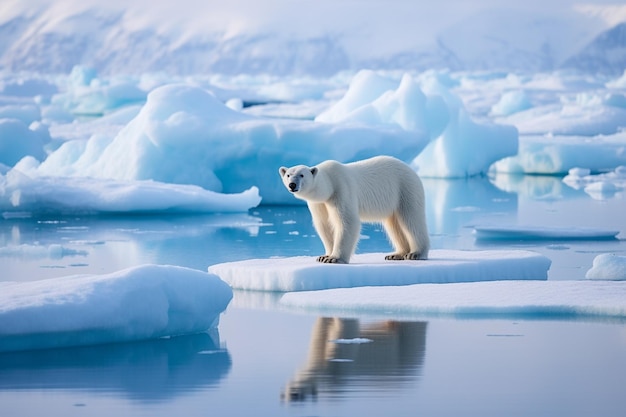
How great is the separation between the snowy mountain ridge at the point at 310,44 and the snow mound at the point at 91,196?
4468 cm

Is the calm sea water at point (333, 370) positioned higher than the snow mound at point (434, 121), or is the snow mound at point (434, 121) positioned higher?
the snow mound at point (434, 121)

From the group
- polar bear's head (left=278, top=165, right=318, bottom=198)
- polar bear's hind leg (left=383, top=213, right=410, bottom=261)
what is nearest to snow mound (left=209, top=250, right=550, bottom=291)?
polar bear's hind leg (left=383, top=213, right=410, bottom=261)

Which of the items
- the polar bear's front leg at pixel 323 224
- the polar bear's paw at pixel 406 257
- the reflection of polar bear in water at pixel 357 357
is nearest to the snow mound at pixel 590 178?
the polar bear's paw at pixel 406 257

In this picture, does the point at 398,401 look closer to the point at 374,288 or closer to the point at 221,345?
the point at 221,345

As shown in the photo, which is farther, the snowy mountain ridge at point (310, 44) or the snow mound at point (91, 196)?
the snowy mountain ridge at point (310, 44)

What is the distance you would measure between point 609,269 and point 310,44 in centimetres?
5348

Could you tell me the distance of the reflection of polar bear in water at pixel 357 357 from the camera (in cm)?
424

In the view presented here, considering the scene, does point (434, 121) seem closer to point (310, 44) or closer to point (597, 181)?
point (597, 181)

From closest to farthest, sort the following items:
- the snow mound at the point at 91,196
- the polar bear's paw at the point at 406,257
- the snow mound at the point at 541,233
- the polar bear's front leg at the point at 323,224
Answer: the polar bear's front leg at the point at 323,224, the polar bear's paw at the point at 406,257, the snow mound at the point at 541,233, the snow mound at the point at 91,196

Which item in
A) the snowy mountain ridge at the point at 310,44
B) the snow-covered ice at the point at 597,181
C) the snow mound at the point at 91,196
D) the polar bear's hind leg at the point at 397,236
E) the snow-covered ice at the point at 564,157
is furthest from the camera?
the snowy mountain ridge at the point at 310,44

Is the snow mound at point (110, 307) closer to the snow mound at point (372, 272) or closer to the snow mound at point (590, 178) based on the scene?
the snow mound at point (372, 272)

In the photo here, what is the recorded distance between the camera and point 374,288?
20.3ft

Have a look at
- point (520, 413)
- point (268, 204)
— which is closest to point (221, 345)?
point (520, 413)

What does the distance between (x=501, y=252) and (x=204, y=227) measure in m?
4.36
